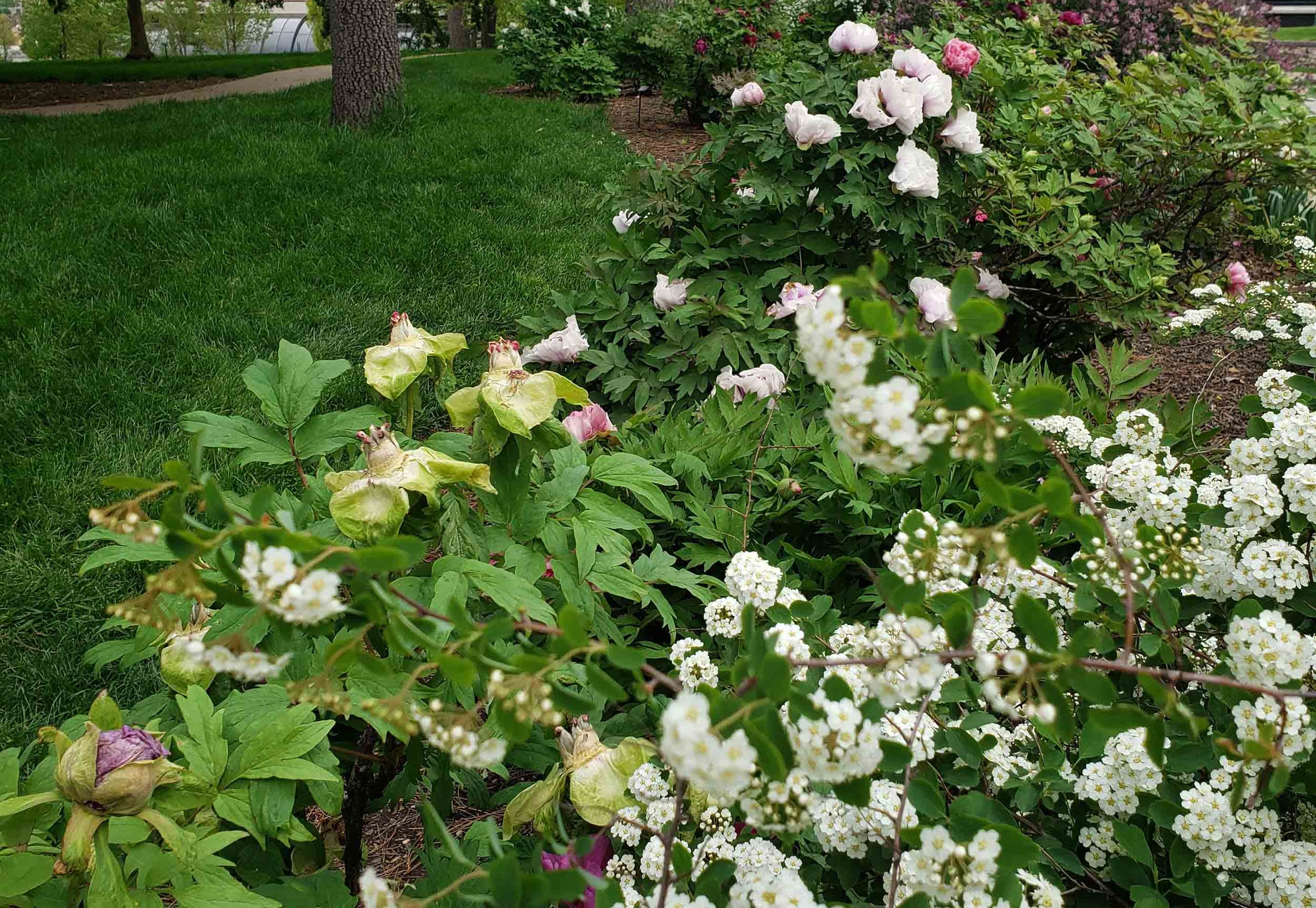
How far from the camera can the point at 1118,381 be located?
2730mm

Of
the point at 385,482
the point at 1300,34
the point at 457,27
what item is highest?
the point at 1300,34

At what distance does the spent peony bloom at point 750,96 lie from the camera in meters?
3.13

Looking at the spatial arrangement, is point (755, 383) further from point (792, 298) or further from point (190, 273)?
point (190, 273)

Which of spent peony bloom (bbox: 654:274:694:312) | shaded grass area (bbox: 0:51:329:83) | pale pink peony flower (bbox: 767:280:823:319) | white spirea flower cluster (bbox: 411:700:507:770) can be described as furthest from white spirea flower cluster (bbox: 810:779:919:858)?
shaded grass area (bbox: 0:51:329:83)

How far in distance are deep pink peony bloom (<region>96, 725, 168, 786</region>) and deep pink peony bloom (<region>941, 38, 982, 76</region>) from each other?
3152 millimetres

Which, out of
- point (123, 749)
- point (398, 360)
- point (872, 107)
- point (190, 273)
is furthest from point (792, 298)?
point (190, 273)

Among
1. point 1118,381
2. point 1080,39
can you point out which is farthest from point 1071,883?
point 1080,39

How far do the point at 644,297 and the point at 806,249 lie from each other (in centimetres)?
61

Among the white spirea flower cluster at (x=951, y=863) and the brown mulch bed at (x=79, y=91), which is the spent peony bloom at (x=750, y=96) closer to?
the white spirea flower cluster at (x=951, y=863)

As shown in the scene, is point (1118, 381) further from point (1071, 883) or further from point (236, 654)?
point (236, 654)

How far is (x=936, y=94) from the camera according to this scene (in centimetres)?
287

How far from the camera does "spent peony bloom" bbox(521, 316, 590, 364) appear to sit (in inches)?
115

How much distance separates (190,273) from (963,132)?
3.47 meters

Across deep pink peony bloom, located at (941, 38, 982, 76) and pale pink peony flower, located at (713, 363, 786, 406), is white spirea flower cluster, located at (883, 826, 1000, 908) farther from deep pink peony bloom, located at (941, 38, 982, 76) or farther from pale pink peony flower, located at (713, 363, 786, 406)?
deep pink peony bloom, located at (941, 38, 982, 76)
